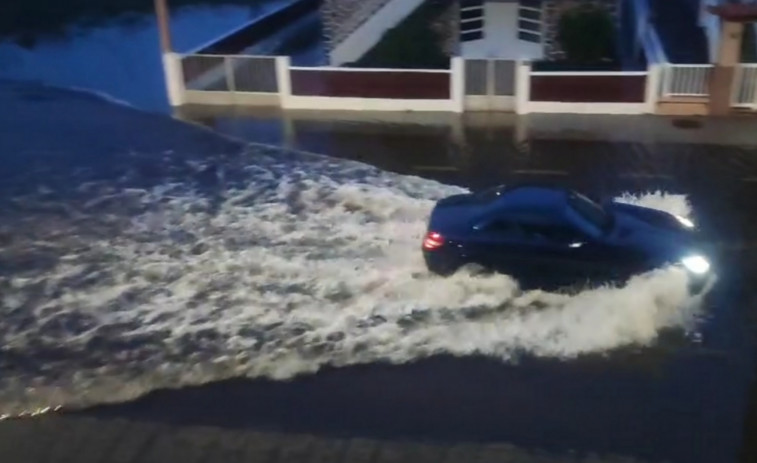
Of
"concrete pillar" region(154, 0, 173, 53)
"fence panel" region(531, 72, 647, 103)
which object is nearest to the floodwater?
"concrete pillar" region(154, 0, 173, 53)

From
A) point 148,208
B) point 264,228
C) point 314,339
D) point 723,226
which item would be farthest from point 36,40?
point 723,226

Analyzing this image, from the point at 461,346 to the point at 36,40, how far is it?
2223 cm

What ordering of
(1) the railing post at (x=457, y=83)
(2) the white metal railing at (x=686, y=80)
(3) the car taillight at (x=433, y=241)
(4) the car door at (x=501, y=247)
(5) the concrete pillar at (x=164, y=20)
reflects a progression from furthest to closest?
(5) the concrete pillar at (x=164, y=20) → (1) the railing post at (x=457, y=83) → (2) the white metal railing at (x=686, y=80) → (3) the car taillight at (x=433, y=241) → (4) the car door at (x=501, y=247)

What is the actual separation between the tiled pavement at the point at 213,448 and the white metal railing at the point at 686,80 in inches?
443

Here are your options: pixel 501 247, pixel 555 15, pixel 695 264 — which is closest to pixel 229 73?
pixel 555 15

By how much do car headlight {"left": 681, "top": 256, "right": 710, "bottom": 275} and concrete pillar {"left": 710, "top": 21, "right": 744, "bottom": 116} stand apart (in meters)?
7.48

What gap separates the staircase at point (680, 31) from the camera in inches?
853

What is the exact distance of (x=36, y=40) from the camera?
90.6ft

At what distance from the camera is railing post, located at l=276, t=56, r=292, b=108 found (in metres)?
19.3

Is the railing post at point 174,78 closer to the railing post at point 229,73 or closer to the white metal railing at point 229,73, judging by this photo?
the white metal railing at point 229,73

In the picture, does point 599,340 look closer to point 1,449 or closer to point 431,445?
point 431,445

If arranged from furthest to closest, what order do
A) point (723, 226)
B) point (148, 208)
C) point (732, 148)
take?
point (732, 148) < point (148, 208) < point (723, 226)

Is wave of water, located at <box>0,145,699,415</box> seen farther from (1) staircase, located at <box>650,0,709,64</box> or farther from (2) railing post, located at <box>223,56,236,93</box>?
(1) staircase, located at <box>650,0,709,64</box>

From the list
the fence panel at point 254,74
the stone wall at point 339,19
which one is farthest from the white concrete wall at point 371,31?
the fence panel at point 254,74
